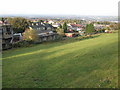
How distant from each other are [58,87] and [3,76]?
13.3ft

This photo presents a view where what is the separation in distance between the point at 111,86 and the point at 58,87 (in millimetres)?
2259

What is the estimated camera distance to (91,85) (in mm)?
7047

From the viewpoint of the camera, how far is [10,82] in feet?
27.0

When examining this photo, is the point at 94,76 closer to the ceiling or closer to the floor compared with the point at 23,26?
closer to the floor

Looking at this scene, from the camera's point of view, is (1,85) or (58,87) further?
(1,85)

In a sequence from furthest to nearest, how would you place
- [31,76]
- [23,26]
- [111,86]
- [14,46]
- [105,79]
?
[23,26] → [14,46] → [31,76] → [105,79] → [111,86]

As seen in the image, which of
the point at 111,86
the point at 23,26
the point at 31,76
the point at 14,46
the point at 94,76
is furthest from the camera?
the point at 23,26

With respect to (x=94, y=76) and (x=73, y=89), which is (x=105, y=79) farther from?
(x=73, y=89)

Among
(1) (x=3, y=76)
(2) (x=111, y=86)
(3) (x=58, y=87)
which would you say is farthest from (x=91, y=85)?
(1) (x=3, y=76)

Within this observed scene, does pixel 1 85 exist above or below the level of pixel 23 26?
below

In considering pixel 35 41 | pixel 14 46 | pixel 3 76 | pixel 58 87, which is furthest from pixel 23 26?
pixel 58 87

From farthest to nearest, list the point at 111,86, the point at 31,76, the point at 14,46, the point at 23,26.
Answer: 1. the point at 23,26
2. the point at 14,46
3. the point at 31,76
4. the point at 111,86

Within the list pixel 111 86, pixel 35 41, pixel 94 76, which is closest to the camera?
pixel 111 86

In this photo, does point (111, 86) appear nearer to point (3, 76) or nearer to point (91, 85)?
point (91, 85)
